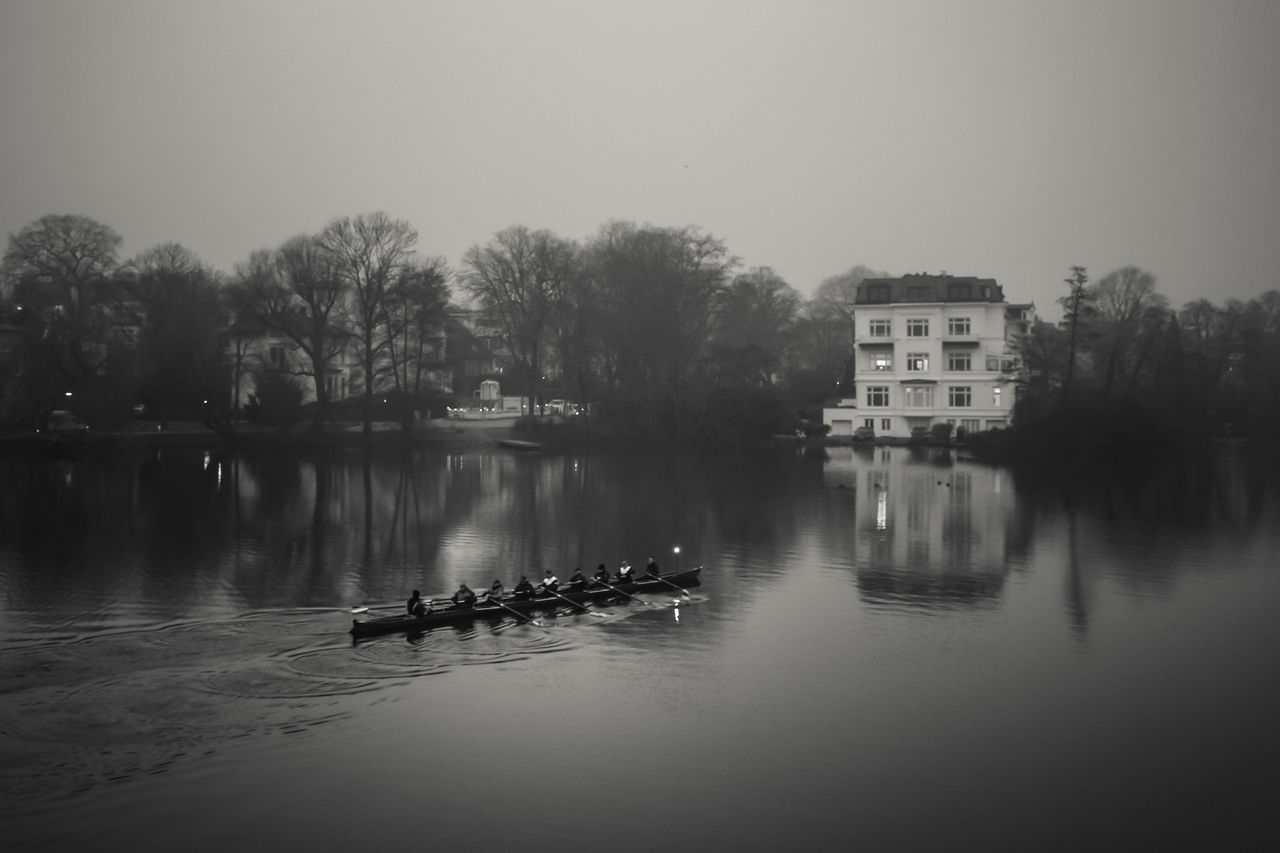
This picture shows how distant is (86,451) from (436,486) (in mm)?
29261

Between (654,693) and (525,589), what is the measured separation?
15.6 ft

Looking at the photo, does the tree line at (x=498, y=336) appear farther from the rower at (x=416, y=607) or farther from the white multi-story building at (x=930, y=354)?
the rower at (x=416, y=607)

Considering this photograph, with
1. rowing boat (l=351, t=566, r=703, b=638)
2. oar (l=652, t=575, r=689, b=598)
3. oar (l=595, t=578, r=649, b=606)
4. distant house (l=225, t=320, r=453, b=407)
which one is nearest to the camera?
rowing boat (l=351, t=566, r=703, b=638)

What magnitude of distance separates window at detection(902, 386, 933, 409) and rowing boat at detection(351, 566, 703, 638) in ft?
171

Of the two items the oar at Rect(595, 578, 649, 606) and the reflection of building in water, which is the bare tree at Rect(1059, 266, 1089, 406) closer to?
the reflection of building in water

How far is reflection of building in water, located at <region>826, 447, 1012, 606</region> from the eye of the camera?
2252cm

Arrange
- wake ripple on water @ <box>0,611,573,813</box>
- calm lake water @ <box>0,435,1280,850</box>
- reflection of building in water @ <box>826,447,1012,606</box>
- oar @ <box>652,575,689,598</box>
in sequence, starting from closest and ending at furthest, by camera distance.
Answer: calm lake water @ <box>0,435,1280,850</box>, wake ripple on water @ <box>0,611,573,813</box>, oar @ <box>652,575,689,598</box>, reflection of building in water @ <box>826,447,1012,606</box>

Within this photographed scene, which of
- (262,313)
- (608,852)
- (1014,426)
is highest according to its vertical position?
(262,313)

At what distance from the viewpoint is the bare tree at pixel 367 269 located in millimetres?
66812

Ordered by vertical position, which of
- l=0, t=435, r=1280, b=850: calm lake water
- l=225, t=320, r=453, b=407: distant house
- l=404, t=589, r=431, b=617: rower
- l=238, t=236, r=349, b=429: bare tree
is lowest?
l=0, t=435, r=1280, b=850: calm lake water

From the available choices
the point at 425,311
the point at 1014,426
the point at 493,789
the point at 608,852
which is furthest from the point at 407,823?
the point at 425,311

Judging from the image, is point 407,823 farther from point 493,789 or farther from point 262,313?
point 262,313

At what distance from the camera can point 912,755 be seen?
12.7 m

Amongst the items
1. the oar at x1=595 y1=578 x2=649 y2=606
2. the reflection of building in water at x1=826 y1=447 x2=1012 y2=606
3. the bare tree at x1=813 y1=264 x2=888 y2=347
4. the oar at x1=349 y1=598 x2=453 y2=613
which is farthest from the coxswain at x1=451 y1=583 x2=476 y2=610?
the bare tree at x1=813 y1=264 x2=888 y2=347
